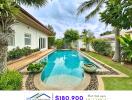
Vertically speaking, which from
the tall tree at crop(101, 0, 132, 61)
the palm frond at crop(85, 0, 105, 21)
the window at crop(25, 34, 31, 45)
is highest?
the palm frond at crop(85, 0, 105, 21)

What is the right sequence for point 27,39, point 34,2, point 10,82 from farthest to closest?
point 27,39
point 34,2
point 10,82

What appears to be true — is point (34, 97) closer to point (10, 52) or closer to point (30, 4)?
point (30, 4)

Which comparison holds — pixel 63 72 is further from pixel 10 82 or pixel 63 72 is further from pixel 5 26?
pixel 10 82

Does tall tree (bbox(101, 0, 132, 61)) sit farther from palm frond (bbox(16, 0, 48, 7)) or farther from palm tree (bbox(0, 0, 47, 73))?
palm tree (bbox(0, 0, 47, 73))

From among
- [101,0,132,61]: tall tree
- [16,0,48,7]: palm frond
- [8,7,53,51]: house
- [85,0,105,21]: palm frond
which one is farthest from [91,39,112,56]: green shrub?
[16,0,48,7]: palm frond

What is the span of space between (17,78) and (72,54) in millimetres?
19083

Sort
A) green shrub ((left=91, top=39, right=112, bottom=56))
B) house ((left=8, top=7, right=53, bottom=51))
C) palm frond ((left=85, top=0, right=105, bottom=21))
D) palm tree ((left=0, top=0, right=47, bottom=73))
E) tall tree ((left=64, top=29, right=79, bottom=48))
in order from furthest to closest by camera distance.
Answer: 1. tall tree ((left=64, top=29, right=79, bottom=48))
2. green shrub ((left=91, top=39, right=112, bottom=56))
3. palm frond ((left=85, top=0, right=105, bottom=21))
4. house ((left=8, top=7, right=53, bottom=51))
5. palm tree ((left=0, top=0, right=47, bottom=73))

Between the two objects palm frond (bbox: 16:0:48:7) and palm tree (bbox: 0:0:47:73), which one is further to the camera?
palm frond (bbox: 16:0:48:7)

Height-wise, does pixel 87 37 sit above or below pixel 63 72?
above

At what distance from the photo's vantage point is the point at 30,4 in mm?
10391

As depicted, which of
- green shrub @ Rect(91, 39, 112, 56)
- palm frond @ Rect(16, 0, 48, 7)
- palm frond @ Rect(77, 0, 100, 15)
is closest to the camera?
palm frond @ Rect(16, 0, 48, 7)

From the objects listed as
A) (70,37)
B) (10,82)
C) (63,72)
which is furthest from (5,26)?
(70,37)

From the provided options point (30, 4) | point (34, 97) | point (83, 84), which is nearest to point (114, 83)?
point (83, 84)

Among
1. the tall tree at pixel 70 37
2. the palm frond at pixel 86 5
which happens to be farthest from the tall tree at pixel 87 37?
the palm frond at pixel 86 5
